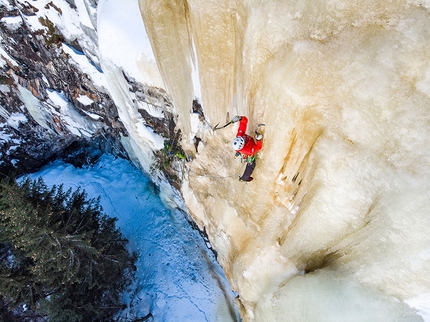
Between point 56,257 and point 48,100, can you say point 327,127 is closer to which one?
point 56,257

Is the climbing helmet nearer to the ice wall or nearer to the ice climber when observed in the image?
the ice climber

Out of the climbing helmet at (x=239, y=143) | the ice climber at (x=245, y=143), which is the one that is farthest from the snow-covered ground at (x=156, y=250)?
the climbing helmet at (x=239, y=143)

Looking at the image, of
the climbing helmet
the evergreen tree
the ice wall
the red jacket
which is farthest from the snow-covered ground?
the climbing helmet

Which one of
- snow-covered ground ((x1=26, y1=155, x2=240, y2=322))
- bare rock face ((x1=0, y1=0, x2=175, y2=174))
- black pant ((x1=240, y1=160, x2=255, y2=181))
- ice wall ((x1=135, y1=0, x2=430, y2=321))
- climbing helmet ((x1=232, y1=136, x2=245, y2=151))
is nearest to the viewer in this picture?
ice wall ((x1=135, y1=0, x2=430, y2=321))

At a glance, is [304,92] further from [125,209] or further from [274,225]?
[125,209]

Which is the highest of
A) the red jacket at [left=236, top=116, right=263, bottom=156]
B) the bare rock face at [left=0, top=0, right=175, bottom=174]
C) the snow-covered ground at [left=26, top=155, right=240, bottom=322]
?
the red jacket at [left=236, top=116, right=263, bottom=156]

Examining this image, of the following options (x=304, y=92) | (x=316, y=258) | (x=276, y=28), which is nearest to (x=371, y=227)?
(x=316, y=258)
